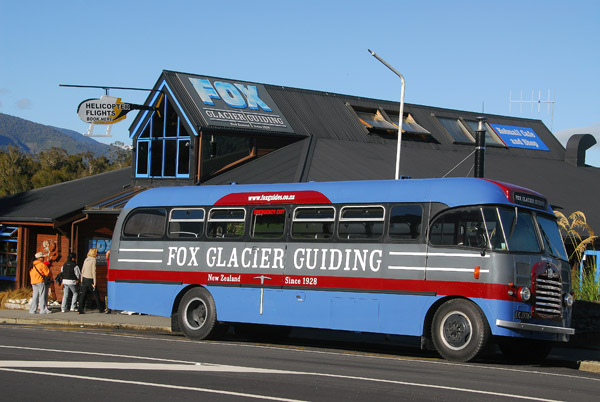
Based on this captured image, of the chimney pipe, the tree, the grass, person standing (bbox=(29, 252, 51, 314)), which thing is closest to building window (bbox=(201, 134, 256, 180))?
person standing (bbox=(29, 252, 51, 314))

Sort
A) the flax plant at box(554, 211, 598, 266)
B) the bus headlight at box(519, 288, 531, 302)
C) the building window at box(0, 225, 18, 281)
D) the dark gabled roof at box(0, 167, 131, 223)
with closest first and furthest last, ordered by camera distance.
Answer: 1. the bus headlight at box(519, 288, 531, 302)
2. the flax plant at box(554, 211, 598, 266)
3. the dark gabled roof at box(0, 167, 131, 223)
4. the building window at box(0, 225, 18, 281)

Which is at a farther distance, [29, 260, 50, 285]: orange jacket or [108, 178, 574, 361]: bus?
[29, 260, 50, 285]: orange jacket

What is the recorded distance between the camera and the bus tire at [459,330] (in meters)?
14.0

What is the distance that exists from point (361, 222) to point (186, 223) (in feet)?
14.9

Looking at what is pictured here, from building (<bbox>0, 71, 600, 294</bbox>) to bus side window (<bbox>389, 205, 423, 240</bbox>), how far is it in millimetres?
10586

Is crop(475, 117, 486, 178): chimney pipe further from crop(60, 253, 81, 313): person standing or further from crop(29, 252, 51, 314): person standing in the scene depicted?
crop(29, 252, 51, 314): person standing

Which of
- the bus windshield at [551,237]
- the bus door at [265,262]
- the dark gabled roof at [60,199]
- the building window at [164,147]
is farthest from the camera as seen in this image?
the building window at [164,147]

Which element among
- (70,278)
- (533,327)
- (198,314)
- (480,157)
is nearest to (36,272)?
(70,278)

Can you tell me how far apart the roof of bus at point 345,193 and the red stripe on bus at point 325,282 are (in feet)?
4.79

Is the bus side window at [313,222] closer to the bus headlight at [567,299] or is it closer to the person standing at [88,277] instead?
the bus headlight at [567,299]

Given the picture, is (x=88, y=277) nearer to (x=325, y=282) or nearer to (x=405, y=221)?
(x=325, y=282)

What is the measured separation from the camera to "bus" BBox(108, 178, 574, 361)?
1425 cm

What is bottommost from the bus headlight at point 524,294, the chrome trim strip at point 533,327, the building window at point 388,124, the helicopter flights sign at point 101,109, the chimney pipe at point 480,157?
the chrome trim strip at point 533,327

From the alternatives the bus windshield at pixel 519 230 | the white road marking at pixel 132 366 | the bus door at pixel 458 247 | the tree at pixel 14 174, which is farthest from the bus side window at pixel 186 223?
the tree at pixel 14 174
